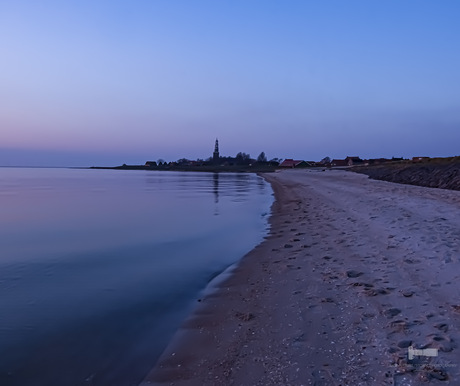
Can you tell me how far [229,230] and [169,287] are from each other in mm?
6768

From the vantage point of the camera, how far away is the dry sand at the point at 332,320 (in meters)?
3.34

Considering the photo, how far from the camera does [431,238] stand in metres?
7.95

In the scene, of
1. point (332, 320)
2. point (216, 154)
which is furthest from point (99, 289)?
point (216, 154)

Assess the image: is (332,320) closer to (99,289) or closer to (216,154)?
(99,289)

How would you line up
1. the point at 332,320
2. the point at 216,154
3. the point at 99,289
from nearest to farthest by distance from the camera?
the point at 332,320 < the point at 99,289 < the point at 216,154

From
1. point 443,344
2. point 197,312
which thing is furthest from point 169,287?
point 443,344

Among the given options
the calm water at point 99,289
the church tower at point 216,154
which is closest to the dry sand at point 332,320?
the calm water at point 99,289

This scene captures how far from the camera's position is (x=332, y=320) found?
Answer: 4414 millimetres

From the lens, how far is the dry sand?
3.34m

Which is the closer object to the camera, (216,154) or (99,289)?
(99,289)

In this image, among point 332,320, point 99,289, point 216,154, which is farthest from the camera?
point 216,154

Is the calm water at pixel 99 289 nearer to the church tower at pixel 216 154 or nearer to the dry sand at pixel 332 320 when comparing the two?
the dry sand at pixel 332 320

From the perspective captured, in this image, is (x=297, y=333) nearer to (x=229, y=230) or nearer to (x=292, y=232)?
(x=292, y=232)

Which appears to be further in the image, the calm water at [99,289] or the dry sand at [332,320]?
the calm water at [99,289]
